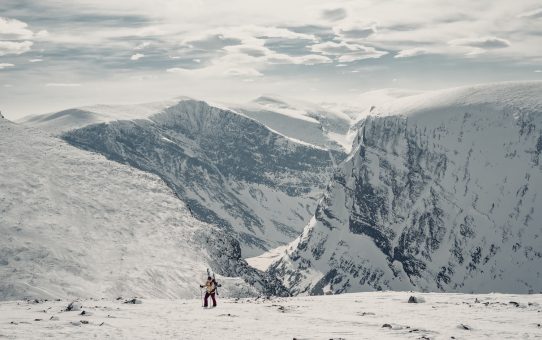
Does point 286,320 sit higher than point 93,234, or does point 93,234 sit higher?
point 286,320

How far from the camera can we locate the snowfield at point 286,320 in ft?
104

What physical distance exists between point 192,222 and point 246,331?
97321 millimetres

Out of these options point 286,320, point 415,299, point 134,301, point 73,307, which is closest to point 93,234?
point 134,301

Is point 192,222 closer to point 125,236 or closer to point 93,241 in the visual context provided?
point 125,236

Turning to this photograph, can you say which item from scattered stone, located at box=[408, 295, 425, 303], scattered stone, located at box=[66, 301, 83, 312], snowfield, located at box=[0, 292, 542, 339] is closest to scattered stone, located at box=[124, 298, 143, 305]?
snowfield, located at box=[0, 292, 542, 339]

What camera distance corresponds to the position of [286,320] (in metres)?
37.3

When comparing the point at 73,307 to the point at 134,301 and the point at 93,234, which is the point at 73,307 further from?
the point at 93,234

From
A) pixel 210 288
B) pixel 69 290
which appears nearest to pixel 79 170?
pixel 69 290

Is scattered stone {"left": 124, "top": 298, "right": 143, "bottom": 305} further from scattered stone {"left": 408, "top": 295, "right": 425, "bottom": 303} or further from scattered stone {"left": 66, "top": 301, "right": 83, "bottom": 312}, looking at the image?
scattered stone {"left": 408, "top": 295, "right": 425, "bottom": 303}

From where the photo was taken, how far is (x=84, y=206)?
116375 mm

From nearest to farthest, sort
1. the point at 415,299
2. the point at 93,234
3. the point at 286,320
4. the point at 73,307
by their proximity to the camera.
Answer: the point at 286,320
the point at 73,307
the point at 415,299
the point at 93,234

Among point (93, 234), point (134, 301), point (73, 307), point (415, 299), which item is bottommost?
point (93, 234)

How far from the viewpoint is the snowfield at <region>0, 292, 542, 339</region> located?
31578mm

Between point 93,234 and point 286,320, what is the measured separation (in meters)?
74.9
